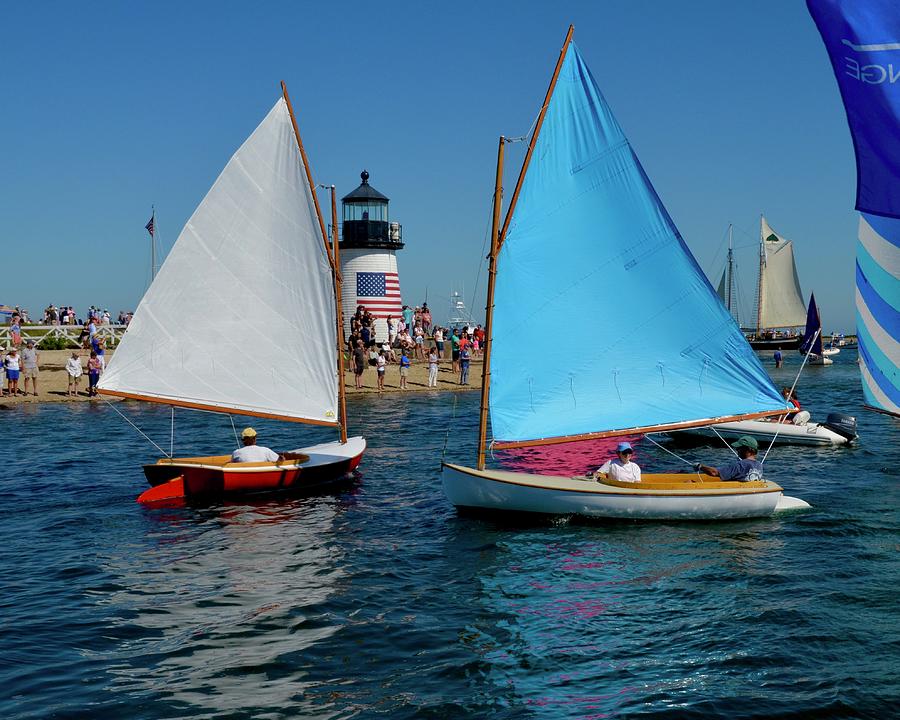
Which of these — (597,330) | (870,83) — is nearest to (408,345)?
(597,330)

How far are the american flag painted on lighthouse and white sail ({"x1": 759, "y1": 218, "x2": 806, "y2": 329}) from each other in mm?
52512

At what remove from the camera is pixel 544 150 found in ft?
59.8

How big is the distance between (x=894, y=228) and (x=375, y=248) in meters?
47.0

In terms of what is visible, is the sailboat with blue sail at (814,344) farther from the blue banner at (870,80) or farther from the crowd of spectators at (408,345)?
the blue banner at (870,80)

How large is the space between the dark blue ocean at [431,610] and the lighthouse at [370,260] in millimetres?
36618

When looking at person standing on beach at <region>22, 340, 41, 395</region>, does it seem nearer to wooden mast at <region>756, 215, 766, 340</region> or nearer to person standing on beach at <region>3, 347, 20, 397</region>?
person standing on beach at <region>3, 347, 20, 397</region>

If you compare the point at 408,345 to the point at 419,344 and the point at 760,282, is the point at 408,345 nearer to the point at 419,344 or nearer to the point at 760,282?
the point at 419,344

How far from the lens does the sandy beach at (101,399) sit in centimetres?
4331

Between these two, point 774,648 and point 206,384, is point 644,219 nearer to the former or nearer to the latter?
point 774,648

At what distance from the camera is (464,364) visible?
5028cm

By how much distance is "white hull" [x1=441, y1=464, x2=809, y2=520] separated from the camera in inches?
729

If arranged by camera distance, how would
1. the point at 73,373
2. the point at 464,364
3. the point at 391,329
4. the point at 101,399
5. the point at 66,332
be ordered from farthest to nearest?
the point at 391,329 → the point at 66,332 → the point at 464,364 → the point at 101,399 → the point at 73,373

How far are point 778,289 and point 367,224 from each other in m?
55.3

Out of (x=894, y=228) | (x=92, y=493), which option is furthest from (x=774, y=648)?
(x=92, y=493)
